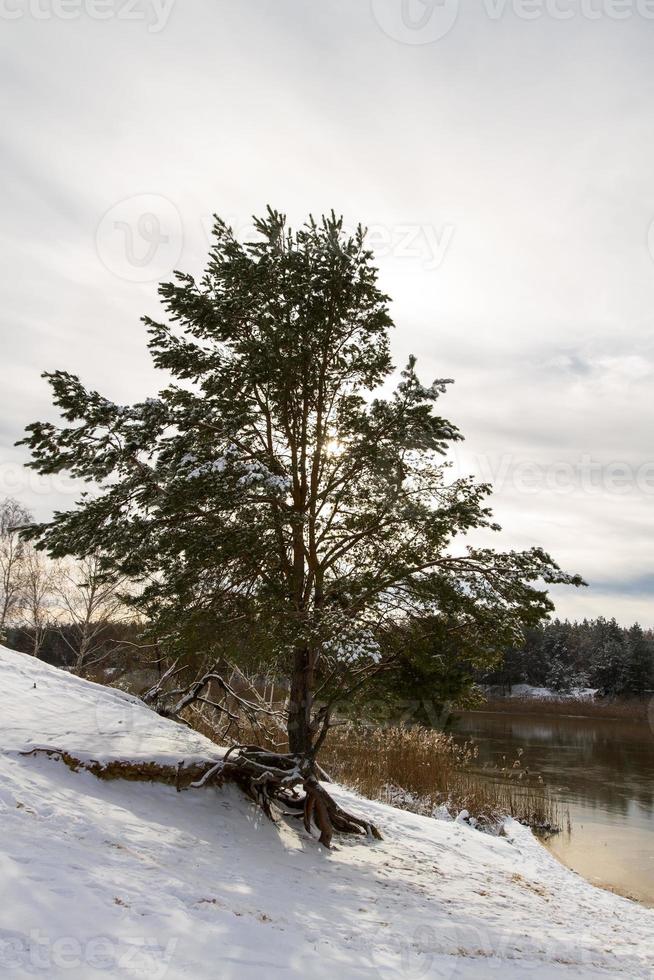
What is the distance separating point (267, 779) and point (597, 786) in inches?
690

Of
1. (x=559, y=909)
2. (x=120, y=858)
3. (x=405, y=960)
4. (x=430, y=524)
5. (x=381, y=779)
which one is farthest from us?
(x=381, y=779)

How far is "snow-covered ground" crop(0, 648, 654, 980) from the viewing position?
163 inches

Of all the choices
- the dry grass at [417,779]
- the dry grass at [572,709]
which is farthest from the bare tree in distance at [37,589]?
the dry grass at [572,709]

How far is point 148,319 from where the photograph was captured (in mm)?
10367

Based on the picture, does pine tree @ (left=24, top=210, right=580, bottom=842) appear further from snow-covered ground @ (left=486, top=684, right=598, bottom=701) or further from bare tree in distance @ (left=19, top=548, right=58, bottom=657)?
snow-covered ground @ (left=486, top=684, right=598, bottom=701)

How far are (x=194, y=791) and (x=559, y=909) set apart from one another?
5092 mm

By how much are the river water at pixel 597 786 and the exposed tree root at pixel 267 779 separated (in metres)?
6.16

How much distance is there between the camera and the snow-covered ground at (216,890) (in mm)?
4145

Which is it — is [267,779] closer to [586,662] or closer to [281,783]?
[281,783]

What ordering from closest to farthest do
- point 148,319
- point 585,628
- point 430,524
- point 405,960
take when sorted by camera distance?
point 405,960 < point 430,524 < point 148,319 < point 585,628

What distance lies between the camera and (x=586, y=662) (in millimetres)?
94375

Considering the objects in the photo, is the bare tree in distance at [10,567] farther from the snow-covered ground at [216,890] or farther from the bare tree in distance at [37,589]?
the snow-covered ground at [216,890]

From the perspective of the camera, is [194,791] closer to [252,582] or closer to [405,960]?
[252,582]

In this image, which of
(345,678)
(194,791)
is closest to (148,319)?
(345,678)
